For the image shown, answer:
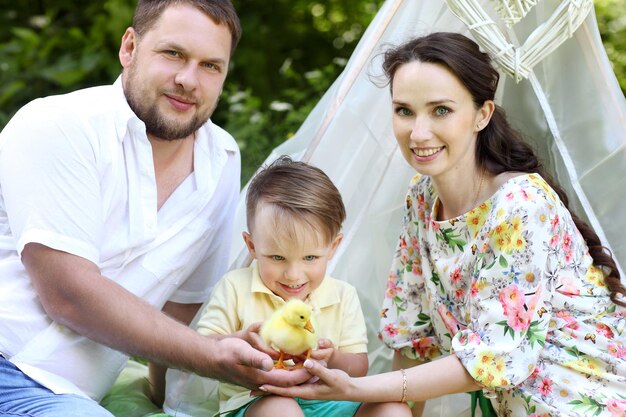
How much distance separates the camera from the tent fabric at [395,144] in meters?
3.23

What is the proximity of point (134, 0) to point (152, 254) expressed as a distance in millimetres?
4083

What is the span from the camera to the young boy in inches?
114

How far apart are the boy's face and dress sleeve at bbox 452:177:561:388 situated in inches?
20.4

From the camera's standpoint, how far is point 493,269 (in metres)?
2.72

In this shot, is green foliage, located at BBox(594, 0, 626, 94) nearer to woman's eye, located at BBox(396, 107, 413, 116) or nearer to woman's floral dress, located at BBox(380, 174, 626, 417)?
woman's floral dress, located at BBox(380, 174, 626, 417)

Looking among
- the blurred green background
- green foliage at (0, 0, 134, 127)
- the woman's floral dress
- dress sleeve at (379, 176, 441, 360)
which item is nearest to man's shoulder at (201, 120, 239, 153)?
dress sleeve at (379, 176, 441, 360)

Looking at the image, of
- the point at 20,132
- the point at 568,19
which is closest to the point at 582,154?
the point at 568,19

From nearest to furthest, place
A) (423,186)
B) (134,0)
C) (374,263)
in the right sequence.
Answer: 1. (423,186)
2. (374,263)
3. (134,0)

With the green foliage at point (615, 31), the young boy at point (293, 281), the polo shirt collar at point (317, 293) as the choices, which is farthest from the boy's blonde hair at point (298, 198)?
the green foliage at point (615, 31)

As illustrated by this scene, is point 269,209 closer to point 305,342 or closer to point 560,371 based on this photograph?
point 305,342

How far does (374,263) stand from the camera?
3.71 meters

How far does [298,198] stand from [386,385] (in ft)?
2.10

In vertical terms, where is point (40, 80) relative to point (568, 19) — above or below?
below

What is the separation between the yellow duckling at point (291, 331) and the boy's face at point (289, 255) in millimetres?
258
